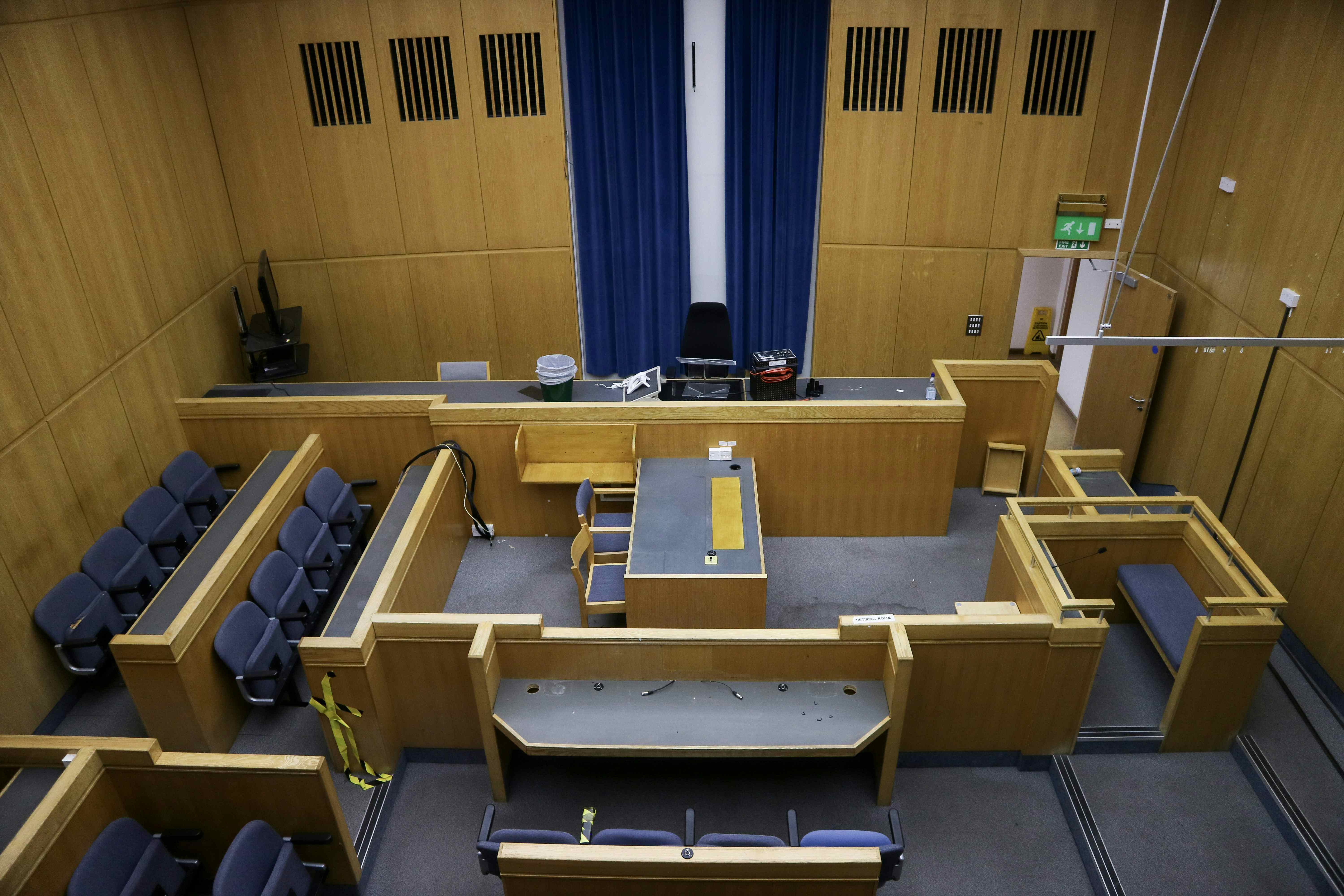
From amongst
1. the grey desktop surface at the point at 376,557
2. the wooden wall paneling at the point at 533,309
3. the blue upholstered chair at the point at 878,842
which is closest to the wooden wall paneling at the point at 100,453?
the grey desktop surface at the point at 376,557

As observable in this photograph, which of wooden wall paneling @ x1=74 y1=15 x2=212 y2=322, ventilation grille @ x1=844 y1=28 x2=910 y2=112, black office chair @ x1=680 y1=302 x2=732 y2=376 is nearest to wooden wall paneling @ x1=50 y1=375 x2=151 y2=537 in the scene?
Answer: wooden wall paneling @ x1=74 y1=15 x2=212 y2=322

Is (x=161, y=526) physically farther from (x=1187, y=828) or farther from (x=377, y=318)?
(x=1187, y=828)

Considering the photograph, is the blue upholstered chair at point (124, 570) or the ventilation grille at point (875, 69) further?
the ventilation grille at point (875, 69)

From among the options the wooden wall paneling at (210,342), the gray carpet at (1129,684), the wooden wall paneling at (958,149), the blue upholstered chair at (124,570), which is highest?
the wooden wall paneling at (958,149)

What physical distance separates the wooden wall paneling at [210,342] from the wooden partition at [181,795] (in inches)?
134

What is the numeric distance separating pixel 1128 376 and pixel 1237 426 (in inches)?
48.7

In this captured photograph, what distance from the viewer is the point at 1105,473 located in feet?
19.6

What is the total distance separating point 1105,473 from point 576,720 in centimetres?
400

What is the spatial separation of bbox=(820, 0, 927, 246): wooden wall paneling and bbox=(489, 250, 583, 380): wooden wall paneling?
2492mm

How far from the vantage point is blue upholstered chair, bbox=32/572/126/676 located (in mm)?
4996

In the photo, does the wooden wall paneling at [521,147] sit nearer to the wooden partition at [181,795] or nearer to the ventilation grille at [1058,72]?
the ventilation grille at [1058,72]

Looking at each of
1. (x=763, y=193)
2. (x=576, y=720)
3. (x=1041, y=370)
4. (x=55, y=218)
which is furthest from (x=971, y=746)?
(x=55, y=218)

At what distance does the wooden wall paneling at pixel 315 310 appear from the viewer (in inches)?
315

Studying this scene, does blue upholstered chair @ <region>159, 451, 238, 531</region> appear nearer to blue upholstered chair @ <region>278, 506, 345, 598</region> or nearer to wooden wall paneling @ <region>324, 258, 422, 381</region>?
blue upholstered chair @ <region>278, 506, 345, 598</region>
